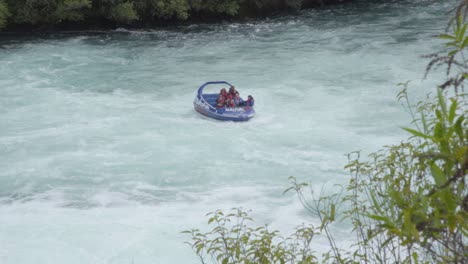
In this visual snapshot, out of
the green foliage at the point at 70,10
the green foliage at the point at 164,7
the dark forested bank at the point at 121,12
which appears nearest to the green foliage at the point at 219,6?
the dark forested bank at the point at 121,12

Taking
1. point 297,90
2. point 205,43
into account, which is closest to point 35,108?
point 297,90

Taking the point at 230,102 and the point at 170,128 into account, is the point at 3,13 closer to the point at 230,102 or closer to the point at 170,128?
the point at 170,128

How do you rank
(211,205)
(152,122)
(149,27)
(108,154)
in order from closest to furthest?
(211,205) < (108,154) < (152,122) < (149,27)

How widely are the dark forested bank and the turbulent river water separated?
37.0 inches

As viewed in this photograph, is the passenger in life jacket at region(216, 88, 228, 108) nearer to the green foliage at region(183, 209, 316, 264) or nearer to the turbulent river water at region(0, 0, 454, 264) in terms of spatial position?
the turbulent river water at region(0, 0, 454, 264)

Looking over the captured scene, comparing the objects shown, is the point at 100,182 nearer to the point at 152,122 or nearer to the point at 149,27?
the point at 152,122

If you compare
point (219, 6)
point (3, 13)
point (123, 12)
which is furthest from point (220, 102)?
point (219, 6)

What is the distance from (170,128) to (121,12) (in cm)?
1379

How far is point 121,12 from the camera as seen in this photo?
1068 inches

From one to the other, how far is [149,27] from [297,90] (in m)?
13.2

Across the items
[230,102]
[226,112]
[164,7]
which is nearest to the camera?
[226,112]

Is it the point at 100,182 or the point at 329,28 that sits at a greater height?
the point at 329,28

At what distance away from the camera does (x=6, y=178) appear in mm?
12016

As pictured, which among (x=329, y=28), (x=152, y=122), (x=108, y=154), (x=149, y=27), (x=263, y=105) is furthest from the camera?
(x=149, y=27)
